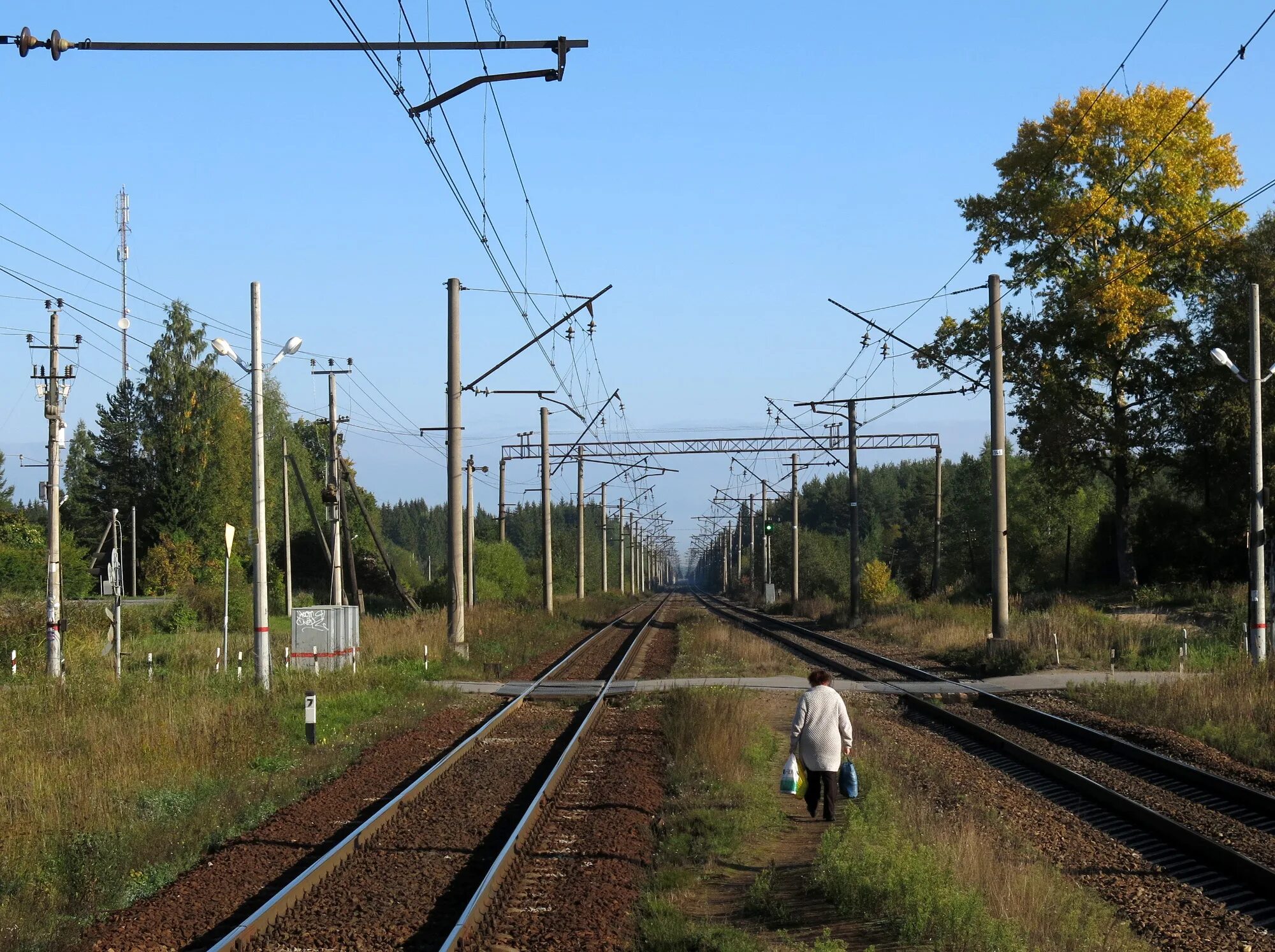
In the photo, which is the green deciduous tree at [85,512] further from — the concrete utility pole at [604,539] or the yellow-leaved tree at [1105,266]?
the yellow-leaved tree at [1105,266]

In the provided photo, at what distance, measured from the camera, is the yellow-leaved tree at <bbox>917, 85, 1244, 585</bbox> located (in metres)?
41.2

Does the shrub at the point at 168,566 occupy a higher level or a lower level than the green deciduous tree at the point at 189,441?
lower

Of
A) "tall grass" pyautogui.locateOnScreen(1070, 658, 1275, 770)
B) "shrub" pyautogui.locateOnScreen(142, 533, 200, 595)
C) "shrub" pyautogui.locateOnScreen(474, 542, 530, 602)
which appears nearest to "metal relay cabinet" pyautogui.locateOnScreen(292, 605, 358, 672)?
"tall grass" pyautogui.locateOnScreen(1070, 658, 1275, 770)

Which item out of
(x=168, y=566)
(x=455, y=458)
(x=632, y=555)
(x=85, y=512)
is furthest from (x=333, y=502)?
(x=632, y=555)

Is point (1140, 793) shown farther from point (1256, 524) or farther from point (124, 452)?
point (124, 452)

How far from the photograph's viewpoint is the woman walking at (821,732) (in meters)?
11.6

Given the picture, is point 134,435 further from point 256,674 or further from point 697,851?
point 697,851

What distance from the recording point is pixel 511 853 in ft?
35.0

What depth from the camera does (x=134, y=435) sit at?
3071 inches

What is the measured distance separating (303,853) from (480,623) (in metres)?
30.6

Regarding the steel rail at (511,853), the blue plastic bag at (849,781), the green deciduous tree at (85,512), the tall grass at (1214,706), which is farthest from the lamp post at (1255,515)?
the green deciduous tree at (85,512)

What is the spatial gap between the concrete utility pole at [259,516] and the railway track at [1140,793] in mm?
11417

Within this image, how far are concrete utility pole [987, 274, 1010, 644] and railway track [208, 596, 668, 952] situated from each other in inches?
589

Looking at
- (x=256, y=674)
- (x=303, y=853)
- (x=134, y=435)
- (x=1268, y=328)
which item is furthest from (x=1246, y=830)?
(x=134, y=435)
